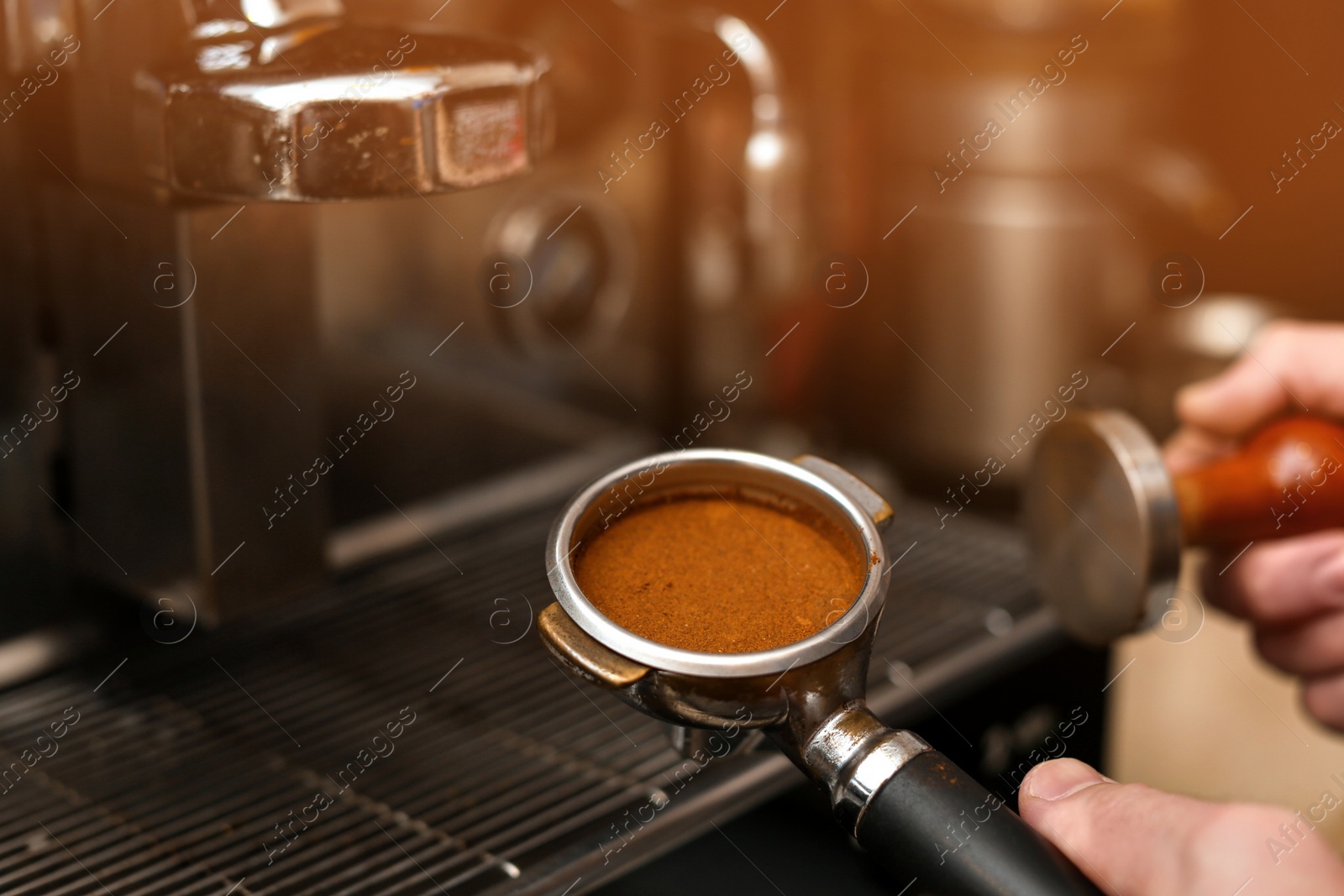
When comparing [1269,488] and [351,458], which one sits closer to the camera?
[1269,488]

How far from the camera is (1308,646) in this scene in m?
0.62

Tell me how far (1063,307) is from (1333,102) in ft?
1.24

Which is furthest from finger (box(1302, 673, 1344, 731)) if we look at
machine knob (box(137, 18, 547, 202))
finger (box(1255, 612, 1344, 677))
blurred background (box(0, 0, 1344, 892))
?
machine knob (box(137, 18, 547, 202))

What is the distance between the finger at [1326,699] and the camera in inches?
24.5

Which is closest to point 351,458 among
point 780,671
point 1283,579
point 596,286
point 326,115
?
point 596,286

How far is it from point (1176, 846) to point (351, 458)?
488 millimetres

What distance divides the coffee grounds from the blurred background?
12cm

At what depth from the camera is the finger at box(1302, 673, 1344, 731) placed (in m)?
0.62

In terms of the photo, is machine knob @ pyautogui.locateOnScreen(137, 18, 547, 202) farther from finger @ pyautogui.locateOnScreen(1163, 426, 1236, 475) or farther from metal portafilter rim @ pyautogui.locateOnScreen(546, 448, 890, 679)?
finger @ pyautogui.locateOnScreen(1163, 426, 1236, 475)

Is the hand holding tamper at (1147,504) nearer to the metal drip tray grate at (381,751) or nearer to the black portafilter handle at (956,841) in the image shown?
the metal drip tray grate at (381,751)

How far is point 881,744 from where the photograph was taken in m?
0.35

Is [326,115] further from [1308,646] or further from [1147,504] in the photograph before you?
[1308,646]

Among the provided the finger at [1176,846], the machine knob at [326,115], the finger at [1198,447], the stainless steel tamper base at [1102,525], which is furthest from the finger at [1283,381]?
the machine knob at [326,115]

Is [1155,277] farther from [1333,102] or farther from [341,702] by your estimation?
[341,702]
